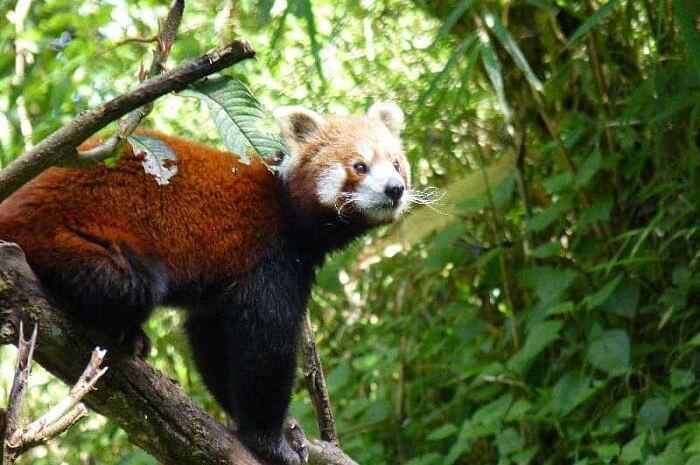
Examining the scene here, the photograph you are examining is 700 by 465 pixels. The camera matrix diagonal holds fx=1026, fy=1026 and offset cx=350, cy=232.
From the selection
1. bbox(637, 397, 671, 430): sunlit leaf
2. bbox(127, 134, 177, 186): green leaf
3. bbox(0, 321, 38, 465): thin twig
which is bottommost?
bbox(637, 397, 671, 430): sunlit leaf

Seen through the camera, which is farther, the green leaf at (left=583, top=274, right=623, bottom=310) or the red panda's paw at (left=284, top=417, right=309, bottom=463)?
the green leaf at (left=583, top=274, right=623, bottom=310)

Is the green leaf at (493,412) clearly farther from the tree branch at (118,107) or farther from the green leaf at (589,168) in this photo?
the tree branch at (118,107)

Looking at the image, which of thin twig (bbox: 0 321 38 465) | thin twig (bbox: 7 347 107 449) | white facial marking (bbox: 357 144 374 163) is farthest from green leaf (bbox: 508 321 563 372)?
thin twig (bbox: 0 321 38 465)

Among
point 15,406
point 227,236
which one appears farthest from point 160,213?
point 15,406

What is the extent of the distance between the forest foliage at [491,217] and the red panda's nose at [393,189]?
691 mm

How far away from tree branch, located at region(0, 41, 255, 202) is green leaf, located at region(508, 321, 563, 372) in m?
2.85

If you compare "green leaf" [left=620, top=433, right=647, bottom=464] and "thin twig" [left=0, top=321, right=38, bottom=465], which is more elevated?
"thin twig" [left=0, top=321, right=38, bottom=465]

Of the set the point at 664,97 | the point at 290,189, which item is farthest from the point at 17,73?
the point at 664,97

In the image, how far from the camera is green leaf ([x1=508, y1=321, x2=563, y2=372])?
14.1 feet

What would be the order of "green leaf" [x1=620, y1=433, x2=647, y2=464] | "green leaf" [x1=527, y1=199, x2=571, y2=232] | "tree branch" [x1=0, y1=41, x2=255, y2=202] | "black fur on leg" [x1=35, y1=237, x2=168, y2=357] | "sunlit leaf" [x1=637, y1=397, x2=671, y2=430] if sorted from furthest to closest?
"green leaf" [x1=527, y1=199, x2=571, y2=232]
"sunlit leaf" [x1=637, y1=397, x2=671, y2=430]
"green leaf" [x1=620, y1=433, x2=647, y2=464]
"black fur on leg" [x1=35, y1=237, x2=168, y2=357]
"tree branch" [x1=0, y1=41, x2=255, y2=202]

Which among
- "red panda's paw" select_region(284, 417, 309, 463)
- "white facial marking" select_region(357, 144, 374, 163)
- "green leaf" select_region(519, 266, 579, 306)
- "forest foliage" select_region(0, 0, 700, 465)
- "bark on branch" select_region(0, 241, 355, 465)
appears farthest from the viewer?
"green leaf" select_region(519, 266, 579, 306)

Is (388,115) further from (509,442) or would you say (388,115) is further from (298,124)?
(509,442)

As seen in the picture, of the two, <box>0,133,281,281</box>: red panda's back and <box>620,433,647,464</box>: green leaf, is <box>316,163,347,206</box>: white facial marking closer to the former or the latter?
<box>0,133,281,281</box>: red panda's back

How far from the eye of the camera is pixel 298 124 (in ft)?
11.8
